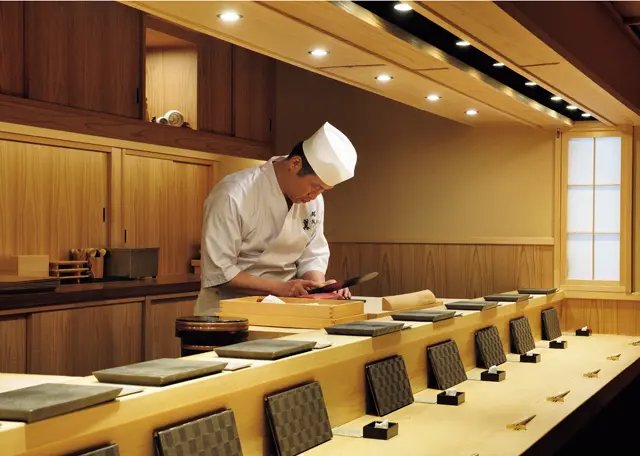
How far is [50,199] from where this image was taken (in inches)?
184

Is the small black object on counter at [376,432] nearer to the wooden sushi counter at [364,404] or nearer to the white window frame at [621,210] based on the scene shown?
the wooden sushi counter at [364,404]

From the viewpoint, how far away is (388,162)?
572cm

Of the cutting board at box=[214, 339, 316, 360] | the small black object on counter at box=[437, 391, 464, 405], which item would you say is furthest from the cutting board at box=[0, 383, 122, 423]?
the small black object on counter at box=[437, 391, 464, 405]

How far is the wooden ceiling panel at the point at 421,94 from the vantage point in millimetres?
3588

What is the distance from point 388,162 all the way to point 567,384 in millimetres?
2844

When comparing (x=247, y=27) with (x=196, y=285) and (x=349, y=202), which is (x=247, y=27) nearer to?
(x=196, y=285)

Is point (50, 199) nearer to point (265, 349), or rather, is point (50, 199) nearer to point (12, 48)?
point (12, 48)

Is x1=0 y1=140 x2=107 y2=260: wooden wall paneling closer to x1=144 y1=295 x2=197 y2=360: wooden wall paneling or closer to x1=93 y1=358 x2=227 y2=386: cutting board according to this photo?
x1=144 y1=295 x2=197 y2=360: wooden wall paneling

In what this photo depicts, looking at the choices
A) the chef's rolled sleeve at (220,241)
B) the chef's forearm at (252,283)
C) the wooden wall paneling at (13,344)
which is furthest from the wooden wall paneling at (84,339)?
the chef's forearm at (252,283)

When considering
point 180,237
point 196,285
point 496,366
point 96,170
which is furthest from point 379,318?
point 180,237

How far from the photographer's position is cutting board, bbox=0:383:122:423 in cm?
121

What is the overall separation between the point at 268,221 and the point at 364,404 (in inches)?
48.2

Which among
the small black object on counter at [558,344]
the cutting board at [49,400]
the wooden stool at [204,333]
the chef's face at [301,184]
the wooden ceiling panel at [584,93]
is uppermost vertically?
the wooden ceiling panel at [584,93]

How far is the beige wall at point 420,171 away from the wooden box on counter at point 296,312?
2.81m
